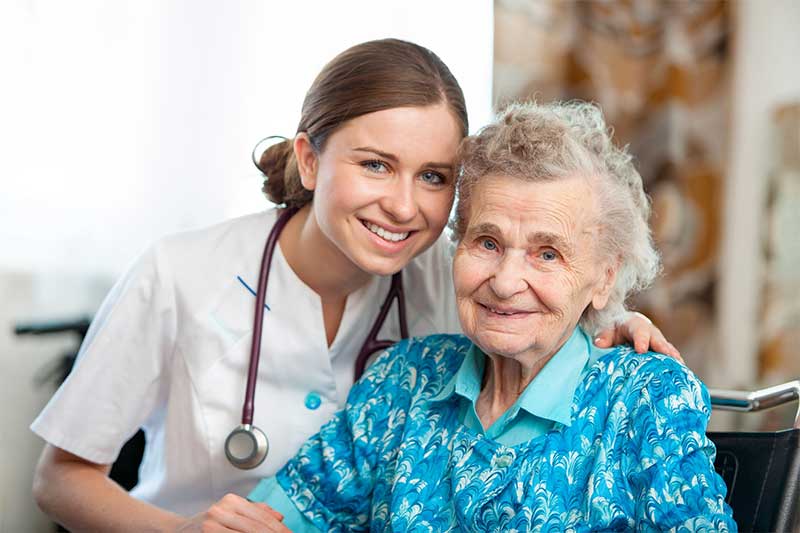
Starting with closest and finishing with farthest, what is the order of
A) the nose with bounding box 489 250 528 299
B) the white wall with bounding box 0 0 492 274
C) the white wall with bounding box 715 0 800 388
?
the nose with bounding box 489 250 528 299 → the white wall with bounding box 0 0 492 274 → the white wall with bounding box 715 0 800 388

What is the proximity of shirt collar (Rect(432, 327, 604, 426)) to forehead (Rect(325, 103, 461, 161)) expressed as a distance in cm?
35

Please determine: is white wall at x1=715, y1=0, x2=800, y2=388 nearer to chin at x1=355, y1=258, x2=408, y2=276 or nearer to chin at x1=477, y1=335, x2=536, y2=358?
chin at x1=355, y1=258, x2=408, y2=276

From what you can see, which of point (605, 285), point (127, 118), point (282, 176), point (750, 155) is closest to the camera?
point (605, 285)

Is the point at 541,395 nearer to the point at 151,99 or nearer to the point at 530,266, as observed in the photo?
the point at 530,266

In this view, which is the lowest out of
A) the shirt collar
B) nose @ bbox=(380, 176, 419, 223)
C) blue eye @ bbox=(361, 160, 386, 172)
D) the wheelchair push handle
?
the wheelchair push handle

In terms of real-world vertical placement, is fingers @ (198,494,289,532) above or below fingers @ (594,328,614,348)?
below

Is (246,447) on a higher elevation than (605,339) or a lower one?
lower

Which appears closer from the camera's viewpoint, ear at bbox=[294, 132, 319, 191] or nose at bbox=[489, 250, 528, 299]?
nose at bbox=[489, 250, 528, 299]

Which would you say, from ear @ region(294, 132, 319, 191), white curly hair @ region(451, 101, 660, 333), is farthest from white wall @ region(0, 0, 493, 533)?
white curly hair @ region(451, 101, 660, 333)

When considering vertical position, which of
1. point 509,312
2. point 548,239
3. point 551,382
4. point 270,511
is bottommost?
point 270,511

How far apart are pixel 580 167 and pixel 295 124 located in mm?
1505

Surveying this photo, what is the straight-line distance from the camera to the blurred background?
2.46 m

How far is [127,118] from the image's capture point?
260 cm

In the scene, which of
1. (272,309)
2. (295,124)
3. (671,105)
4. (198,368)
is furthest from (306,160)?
(671,105)
